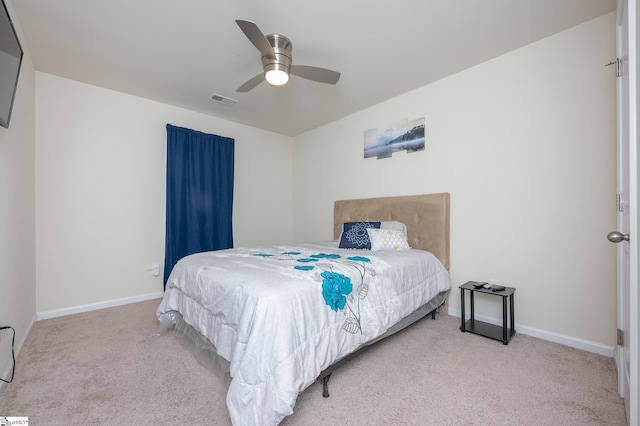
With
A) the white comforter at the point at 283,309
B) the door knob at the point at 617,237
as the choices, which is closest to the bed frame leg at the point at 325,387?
the white comforter at the point at 283,309

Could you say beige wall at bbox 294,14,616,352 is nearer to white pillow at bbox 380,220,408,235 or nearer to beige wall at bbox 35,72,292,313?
white pillow at bbox 380,220,408,235

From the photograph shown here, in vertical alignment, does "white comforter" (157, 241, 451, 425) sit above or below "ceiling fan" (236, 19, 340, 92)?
below

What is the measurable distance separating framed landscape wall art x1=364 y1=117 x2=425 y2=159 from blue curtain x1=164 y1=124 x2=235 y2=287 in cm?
206

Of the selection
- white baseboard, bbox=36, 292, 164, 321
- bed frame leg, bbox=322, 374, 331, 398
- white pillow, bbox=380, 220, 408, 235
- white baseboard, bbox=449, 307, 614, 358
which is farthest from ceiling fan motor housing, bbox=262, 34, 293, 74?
white baseboard, bbox=36, 292, 164, 321

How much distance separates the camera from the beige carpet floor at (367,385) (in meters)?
1.43

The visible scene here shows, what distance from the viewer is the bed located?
50.3 inches

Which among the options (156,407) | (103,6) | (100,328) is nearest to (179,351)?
(156,407)

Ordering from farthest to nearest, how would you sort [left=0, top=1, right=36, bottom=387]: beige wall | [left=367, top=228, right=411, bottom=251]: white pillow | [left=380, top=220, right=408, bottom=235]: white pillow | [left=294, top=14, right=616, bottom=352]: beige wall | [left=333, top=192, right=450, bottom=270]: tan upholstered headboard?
[left=380, top=220, right=408, bottom=235]: white pillow < [left=333, top=192, right=450, bottom=270]: tan upholstered headboard < [left=367, top=228, right=411, bottom=251]: white pillow < [left=294, top=14, right=616, bottom=352]: beige wall < [left=0, top=1, right=36, bottom=387]: beige wall

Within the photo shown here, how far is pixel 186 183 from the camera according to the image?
369 centimetres

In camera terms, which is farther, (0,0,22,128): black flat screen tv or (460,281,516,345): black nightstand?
(460,281,516,345): black nightstand

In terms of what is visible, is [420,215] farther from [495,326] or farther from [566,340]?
[566,340]

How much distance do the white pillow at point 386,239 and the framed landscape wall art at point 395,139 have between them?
1078 millimetres

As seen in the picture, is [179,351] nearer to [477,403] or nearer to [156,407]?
[156,407]

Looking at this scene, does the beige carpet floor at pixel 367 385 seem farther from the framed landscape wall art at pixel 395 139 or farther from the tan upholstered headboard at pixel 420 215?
the framed landscape wall art at pixel 395 139
